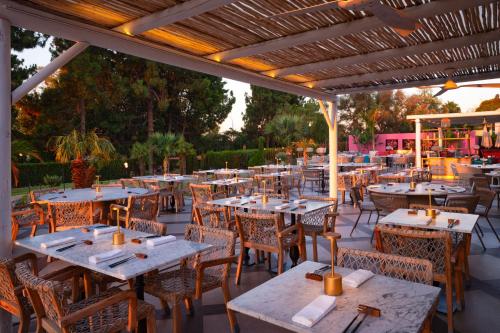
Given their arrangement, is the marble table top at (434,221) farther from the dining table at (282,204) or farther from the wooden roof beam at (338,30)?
the wooden roof beam at (338,30)

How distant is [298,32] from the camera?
4711mm

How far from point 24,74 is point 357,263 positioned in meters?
13.2

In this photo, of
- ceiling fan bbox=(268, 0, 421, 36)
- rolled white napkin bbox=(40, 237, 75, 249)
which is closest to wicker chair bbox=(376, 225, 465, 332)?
ceiling fan bbox=(268, 0, 421, 36)

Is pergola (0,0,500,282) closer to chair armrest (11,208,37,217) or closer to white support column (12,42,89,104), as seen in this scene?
white support column (12,42,89,104)

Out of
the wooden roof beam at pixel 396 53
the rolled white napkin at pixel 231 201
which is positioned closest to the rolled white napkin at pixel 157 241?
the rolled white napkin at pixel 231 201

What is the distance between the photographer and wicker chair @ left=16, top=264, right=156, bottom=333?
2.13 m

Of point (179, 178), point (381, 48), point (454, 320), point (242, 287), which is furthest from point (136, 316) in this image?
point (179, 178)

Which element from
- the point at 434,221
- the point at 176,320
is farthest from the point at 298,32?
the point at 176,320

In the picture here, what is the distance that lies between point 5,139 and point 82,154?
20.3 ft

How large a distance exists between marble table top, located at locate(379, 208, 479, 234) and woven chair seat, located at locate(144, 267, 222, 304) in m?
1.83

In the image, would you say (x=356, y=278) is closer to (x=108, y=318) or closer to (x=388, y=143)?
(x=108, y=318)

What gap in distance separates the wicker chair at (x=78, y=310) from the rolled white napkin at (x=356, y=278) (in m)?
1.27

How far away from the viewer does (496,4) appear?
13.3ft

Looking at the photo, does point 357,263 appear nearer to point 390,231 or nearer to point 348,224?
point 390,231
